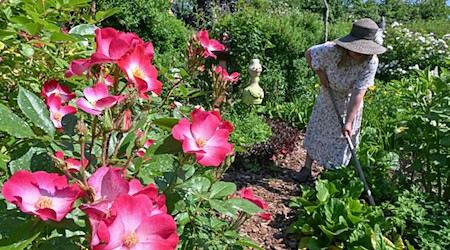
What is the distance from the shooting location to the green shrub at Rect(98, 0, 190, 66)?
5.70m

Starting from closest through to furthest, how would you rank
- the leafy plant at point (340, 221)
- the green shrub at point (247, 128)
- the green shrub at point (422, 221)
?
the green shrub at point (422, 221) < the leafy plant at point (340, 221) < the green shrub at point (247, 128)

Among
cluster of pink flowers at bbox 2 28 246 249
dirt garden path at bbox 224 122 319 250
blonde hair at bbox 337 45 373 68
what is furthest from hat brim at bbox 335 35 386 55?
cluster of pink flowers at bbox 2 28 246 249

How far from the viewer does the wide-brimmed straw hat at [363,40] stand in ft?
11.1

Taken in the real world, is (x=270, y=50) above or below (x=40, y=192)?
below

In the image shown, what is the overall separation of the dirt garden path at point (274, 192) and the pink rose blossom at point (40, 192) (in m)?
2.57

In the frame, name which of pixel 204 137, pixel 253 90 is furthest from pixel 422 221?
pixel 253 90

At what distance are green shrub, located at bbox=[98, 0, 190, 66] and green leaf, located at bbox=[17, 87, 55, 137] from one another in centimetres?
475

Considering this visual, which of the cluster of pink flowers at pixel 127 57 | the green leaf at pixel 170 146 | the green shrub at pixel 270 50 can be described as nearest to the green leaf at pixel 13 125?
the cluster of pink flowers at pixel 127 57

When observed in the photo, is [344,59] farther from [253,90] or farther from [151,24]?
[151,24]

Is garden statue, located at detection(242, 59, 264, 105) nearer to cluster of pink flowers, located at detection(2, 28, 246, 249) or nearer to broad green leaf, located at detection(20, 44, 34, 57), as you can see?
broad green leaf, located at detection(20, 44, 34, 57)

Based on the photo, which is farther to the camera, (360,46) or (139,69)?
(360,46)

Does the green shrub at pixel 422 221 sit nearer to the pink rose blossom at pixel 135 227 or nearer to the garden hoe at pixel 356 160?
the garden hoe at pixel 356 160

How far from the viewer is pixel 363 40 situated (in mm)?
3488

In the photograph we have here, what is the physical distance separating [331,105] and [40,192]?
3.53 metres
